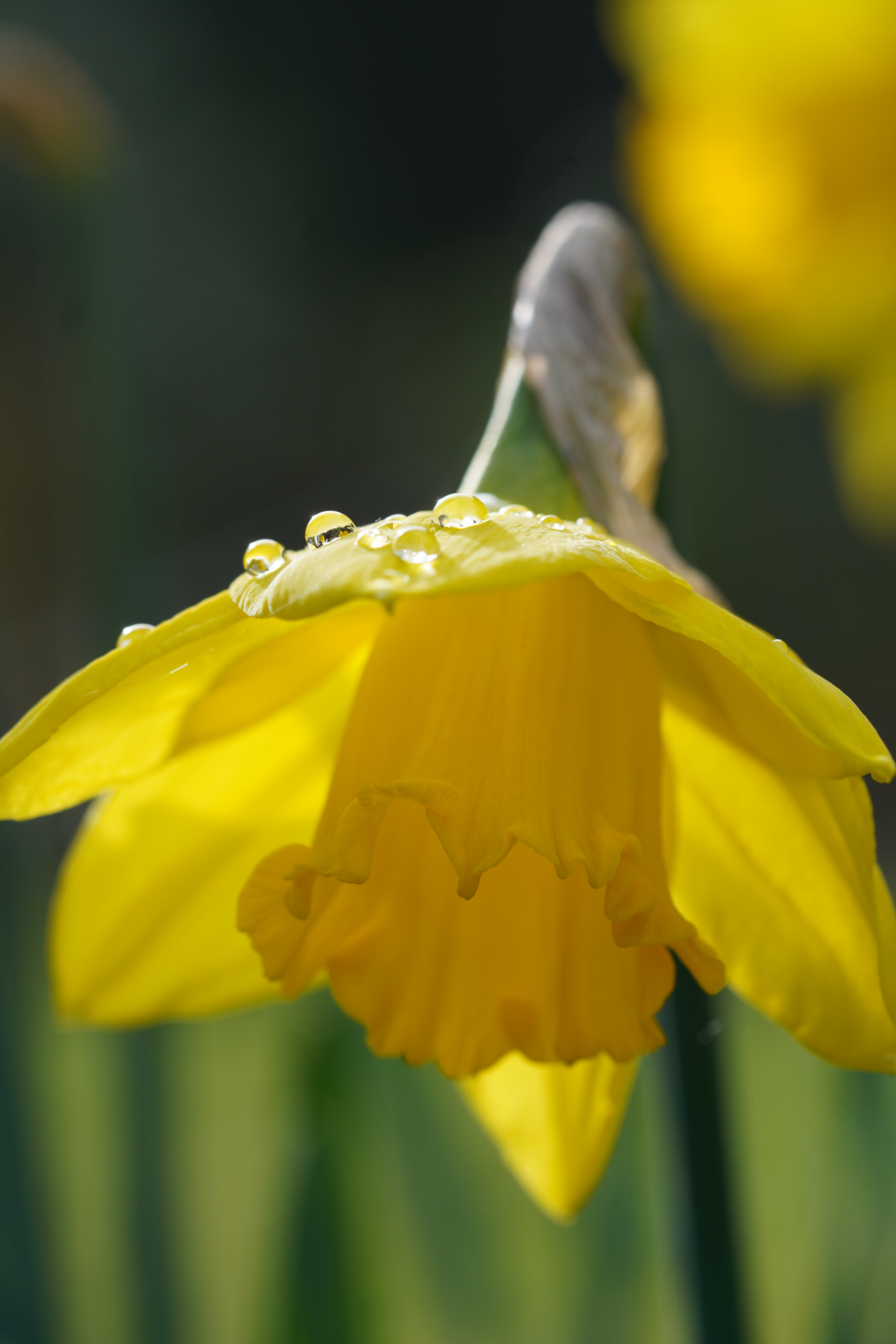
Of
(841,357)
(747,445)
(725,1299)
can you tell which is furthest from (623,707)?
(747,445)

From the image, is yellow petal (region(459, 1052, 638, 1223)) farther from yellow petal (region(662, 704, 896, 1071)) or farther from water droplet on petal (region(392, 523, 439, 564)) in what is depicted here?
water droplet on petal (region(392, 523, 439, 564))

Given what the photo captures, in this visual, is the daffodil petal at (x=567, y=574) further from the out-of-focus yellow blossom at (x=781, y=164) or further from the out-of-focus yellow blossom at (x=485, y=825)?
the out-of-focus yellow blossom at (x=781, y=164)

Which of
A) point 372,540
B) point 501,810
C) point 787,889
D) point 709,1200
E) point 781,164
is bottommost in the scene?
point 709,1200

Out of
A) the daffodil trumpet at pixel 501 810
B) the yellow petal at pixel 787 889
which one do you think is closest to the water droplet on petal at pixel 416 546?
the daffodil trumpet at pixel 501 810

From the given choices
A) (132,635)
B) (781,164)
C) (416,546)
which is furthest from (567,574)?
(781,164)

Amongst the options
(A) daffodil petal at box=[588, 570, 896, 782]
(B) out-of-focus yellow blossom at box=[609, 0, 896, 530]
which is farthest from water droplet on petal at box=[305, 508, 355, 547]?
(B) out-of-focus yellow blossom at box=[609, 0, 896, 530]

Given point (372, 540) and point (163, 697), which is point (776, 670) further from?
point (163, 697)
